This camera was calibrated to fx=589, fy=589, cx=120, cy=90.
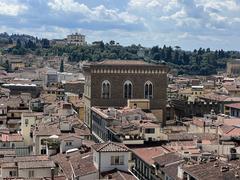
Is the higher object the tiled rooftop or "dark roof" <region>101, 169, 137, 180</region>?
"dark roof" <region>101, 169, 137, 180</region>

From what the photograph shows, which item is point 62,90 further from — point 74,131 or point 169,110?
point 74,131

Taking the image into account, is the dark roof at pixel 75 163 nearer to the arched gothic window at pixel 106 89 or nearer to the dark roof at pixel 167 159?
the dark roof at pixel 167 159

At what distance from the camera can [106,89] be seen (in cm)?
6906

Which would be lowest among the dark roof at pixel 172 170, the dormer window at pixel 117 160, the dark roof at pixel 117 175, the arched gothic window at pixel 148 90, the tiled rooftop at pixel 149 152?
the tiled rooftop at pixel 149 152

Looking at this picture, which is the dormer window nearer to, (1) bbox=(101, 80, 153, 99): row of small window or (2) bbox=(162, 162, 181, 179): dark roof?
(2) bbox=(162, 162, 181, 179): dark roof

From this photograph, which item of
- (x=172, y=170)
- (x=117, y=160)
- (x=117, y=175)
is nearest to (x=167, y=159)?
(x=172, y=170)

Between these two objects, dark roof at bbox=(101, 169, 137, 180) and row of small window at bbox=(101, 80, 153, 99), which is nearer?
dark roof at bbox=(101, 169, 137, 180)

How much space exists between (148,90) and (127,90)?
8.33 ft

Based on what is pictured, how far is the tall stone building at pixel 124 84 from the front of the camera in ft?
225

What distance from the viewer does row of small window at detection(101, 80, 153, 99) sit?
226 feet

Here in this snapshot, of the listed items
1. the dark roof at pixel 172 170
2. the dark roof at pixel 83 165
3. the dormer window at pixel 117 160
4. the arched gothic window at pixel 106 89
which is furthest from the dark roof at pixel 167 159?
the arched gothic window at pixel 106 89

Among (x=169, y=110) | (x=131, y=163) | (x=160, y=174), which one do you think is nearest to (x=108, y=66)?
(x=169, y=110)

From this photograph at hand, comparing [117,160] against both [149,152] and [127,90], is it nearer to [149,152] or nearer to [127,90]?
[149,152]

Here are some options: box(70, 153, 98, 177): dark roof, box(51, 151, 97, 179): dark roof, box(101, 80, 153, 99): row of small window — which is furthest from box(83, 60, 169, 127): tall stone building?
box(70, 153, 98, 177): dark roof
